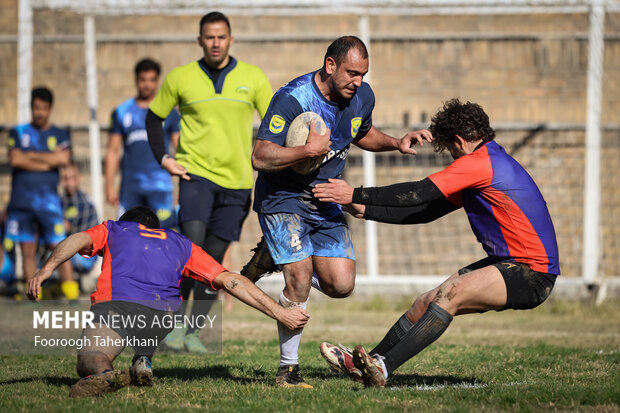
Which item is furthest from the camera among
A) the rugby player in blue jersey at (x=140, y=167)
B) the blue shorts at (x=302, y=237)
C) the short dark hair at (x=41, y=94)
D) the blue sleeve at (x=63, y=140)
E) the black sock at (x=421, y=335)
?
the blue sleeve at (x=63, y=140)

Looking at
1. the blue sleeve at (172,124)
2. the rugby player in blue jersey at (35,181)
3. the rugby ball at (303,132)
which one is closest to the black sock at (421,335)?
the rugby ball at (303,132)

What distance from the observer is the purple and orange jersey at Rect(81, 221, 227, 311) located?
18.9 ft

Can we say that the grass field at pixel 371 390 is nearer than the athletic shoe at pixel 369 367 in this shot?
Yes

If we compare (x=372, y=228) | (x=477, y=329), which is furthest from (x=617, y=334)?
(x=372, y=228)

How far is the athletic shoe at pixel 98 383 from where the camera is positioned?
17.1 ft

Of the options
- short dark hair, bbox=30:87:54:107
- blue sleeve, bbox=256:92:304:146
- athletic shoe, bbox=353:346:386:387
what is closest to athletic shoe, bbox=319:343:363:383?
athletic shoe, bbox=353:346:386:387

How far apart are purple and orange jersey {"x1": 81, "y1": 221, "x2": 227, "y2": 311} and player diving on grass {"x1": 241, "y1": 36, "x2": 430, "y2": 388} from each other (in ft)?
1.82

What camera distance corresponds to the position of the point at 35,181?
1151cm

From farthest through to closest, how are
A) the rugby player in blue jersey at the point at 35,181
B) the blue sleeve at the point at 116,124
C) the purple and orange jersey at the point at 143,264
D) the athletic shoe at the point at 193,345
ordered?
the rugby player in blue jersey at the point at 35,181 → the blue sleeve at the point at 116,124 → the athletic shoe at the point at 193,345 → the purple and orange jersey at the point at 143,264

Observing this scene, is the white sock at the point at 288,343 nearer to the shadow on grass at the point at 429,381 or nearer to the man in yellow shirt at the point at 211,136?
the shadow on grass at the point at 429,381

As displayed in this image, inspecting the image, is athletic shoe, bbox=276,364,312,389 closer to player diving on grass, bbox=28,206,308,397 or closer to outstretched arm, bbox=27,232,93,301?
player diving on grass, bbox=28,206,308,397

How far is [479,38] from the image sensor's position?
13.7 meters

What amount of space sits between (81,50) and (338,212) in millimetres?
8611

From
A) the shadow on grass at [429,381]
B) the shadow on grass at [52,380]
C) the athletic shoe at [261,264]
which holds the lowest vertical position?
the shadow on grass at [429,381]
